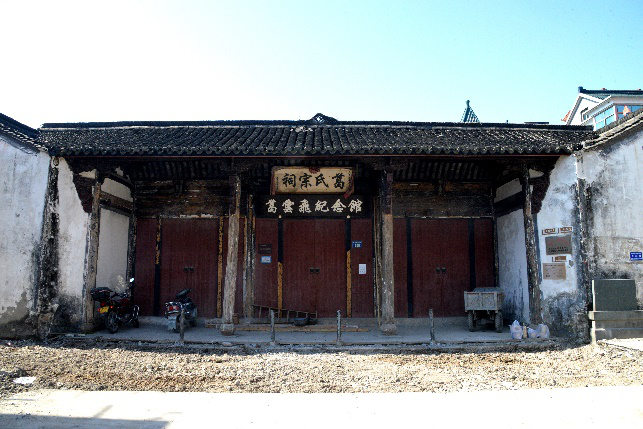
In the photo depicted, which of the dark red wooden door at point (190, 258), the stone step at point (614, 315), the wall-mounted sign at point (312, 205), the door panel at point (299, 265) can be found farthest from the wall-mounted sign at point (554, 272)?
the dark red wooden door at point (190, 258)

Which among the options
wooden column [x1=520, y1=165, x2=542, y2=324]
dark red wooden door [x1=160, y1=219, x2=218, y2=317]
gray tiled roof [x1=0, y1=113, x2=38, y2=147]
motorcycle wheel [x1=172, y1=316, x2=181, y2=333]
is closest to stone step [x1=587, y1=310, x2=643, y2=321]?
wooden column [x1=520, y1=165, x2=542, y2=324]

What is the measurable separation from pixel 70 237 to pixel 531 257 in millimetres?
9162

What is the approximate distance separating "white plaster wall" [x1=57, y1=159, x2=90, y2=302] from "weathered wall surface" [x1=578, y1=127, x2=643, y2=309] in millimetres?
9855

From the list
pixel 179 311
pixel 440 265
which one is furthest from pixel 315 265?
pixel 179 311

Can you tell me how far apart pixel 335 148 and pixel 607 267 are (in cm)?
563

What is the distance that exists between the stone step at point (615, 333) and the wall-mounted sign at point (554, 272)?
109 cm

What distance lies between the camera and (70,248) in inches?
342

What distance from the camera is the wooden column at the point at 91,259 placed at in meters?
8.62

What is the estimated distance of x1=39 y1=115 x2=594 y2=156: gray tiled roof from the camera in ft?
27.3

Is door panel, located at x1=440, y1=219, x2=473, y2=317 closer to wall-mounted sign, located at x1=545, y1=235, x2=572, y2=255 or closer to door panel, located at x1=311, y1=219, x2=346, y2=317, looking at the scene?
wall-mounted sign, located at x1=545, y1=235, x2=572, y2=255

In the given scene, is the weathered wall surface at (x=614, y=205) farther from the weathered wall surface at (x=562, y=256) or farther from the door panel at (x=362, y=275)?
the door panel at (x=362, y=275)

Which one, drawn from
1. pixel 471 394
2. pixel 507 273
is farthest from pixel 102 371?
pixel 507 273

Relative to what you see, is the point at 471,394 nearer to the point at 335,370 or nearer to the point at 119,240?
the point at 335,370

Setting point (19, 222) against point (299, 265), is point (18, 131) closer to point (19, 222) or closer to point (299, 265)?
point (19, 222)
